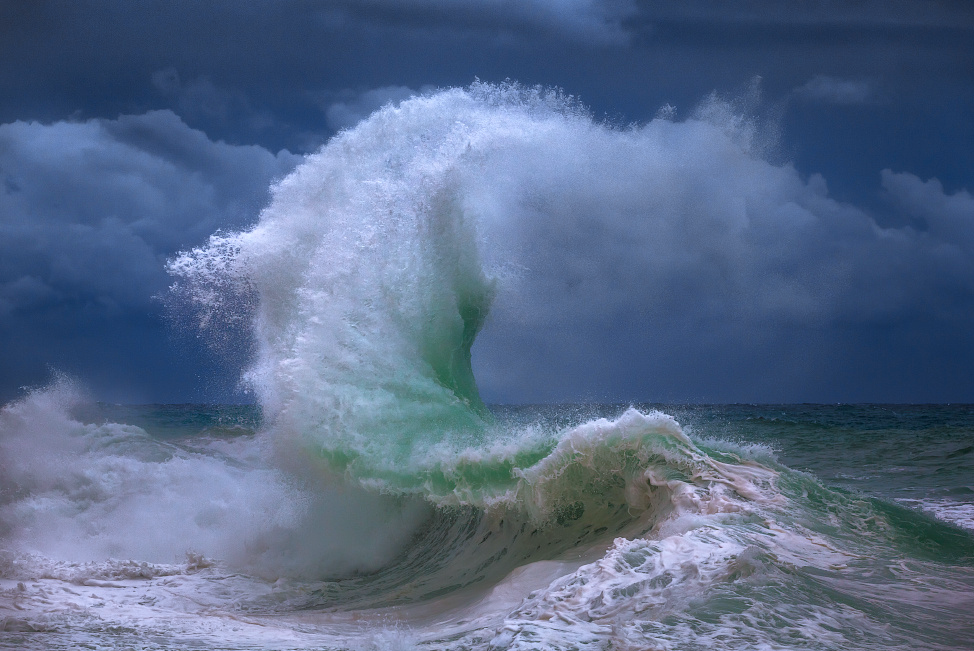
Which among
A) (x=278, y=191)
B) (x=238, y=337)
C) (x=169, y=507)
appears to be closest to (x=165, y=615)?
(x=169, y=507)

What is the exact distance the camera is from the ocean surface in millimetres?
4637

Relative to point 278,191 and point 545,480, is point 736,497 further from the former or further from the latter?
point 278,191

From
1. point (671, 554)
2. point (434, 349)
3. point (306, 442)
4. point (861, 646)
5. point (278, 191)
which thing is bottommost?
point (861, 646)

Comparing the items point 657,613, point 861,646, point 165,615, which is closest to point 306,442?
point 165,615

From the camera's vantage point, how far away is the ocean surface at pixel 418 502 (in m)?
4.64

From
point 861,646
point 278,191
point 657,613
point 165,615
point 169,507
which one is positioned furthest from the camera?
point 278,191

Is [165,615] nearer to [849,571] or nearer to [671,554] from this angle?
[671,554]

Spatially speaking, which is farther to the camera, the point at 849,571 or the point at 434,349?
the point at 434,349

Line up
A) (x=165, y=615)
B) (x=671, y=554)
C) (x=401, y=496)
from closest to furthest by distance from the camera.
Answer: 1. (x=671, y=554)
2. (x=165, y=615)
3. (x=401, y=496)

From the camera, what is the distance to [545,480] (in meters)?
7.45

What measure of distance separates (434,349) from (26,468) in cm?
692

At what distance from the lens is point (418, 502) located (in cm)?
874

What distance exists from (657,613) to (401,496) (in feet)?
16.5

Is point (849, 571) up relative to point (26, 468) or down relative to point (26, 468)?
down
